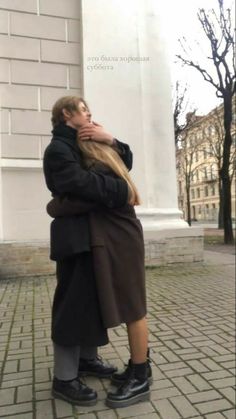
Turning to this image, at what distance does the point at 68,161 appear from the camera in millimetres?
2652

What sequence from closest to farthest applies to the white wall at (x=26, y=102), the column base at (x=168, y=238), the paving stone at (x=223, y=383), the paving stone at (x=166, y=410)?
the paving stone at (x=166, y=410) → the paving stone at (x=223, y=383) → the white wall at (x=26, y=102) → the column base at (x=168, y=238)

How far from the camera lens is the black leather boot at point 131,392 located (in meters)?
2.78

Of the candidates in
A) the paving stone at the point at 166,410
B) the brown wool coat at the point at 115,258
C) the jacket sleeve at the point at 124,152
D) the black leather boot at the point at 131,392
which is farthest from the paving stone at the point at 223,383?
the jacket sleeve at the point at 124,152

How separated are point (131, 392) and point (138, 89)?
24.1 feet

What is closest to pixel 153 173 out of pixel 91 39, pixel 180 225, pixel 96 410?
pixel 180 225

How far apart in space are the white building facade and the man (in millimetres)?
5328

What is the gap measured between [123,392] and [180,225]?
6486mm

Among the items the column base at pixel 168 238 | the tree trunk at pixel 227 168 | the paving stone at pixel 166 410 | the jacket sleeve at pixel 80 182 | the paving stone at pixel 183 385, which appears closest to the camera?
the jacket sleeve at pixel 80 182

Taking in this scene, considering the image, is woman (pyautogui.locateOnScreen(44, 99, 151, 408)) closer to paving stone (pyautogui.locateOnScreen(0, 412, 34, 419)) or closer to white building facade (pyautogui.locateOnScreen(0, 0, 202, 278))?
paving stone (pyautogui.locateOnScreen(0, 412, 34, 419))

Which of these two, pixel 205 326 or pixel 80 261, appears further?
pixel 205 326

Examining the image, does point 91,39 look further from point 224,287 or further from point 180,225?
point 224,287

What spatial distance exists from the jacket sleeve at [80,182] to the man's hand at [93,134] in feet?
0.51

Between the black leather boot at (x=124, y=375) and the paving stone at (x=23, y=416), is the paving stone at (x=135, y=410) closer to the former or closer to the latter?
the black leather boot at (x=124, y=375)

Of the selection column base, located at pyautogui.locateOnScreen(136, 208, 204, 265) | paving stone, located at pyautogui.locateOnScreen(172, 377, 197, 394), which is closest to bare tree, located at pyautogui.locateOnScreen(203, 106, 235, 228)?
column base, located at pyautogui.locateOnScreen(136, 208, 204, 265)
